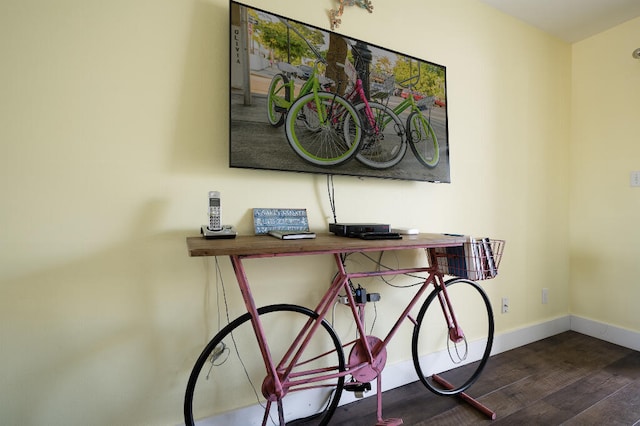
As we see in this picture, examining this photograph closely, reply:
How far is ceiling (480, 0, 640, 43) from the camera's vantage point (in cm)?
204

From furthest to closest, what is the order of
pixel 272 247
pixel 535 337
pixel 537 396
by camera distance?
pixel 535 337
pixel 537 396
pixel 272 247

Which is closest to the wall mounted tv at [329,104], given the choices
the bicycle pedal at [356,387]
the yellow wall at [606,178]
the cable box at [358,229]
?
the cable box at [358,229]

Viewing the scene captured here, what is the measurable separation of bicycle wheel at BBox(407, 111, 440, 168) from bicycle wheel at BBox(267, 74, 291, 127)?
754mm

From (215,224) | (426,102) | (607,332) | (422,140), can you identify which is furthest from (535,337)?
(215,224)

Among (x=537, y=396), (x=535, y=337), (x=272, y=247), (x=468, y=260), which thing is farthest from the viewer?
(x=535, y=337)

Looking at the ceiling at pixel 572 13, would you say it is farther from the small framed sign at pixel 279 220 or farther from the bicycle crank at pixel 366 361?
the bicycle crank at pixel 366 361

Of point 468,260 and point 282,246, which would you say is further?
point 468,260

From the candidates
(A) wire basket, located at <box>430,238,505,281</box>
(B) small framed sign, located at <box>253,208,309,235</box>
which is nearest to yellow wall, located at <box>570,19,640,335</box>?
(A) wire basket, located at <box>430,238,505,281</box>

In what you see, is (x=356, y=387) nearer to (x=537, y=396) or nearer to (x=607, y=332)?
(x=537, y=396)

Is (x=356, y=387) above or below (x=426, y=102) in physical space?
below

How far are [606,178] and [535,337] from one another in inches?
55.6

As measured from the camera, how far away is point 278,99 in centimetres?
135

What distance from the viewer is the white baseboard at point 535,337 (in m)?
1.68

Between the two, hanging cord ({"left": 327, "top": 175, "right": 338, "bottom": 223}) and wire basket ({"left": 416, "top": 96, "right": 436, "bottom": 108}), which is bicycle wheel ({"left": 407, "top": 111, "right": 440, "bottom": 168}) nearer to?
wire basket ({"left": 416, "top": 96, "right": 436, "bottom": 108})
